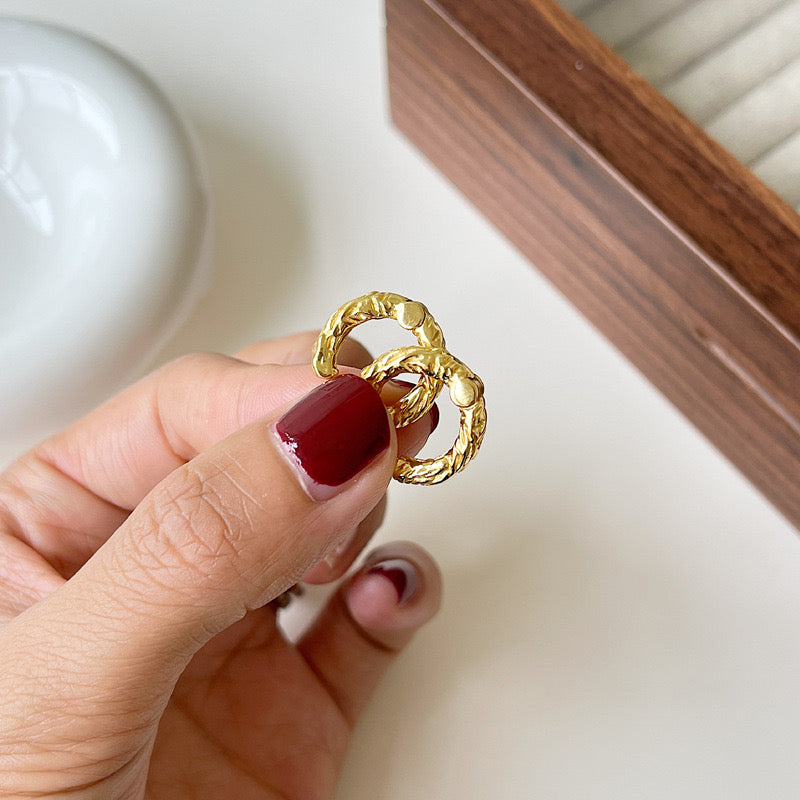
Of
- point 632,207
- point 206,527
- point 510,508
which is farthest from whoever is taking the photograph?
point 510,508

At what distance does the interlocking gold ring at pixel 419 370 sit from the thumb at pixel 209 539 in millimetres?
20

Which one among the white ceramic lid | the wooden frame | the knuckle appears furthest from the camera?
the white ceramic lid

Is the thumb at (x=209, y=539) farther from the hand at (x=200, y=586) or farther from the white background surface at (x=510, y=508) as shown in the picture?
the white background surface at (x=510, y=508)

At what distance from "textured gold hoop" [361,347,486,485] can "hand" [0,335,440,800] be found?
2cm

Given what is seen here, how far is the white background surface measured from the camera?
505mm

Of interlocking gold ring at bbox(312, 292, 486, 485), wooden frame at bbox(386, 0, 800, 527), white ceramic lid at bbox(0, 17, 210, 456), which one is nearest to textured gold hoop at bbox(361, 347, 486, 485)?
interlocking gold ring at bbox(312, 292, 486, 485)

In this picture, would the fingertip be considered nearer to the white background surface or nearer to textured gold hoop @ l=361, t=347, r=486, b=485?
the white background surface

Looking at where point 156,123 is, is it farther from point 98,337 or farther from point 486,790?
point 486,790

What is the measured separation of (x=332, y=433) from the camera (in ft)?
1.04

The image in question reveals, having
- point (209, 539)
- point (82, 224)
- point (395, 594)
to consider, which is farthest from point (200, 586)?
point (82, 224)

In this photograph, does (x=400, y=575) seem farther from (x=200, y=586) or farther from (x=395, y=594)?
(x=200, y=586)

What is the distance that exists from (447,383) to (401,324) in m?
0.03

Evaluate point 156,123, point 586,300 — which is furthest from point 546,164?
point 156,123

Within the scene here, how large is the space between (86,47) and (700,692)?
0.51 metres
